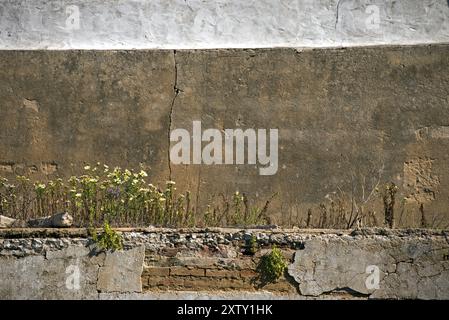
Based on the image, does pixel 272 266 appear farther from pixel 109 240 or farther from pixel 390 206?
pixel 390 206

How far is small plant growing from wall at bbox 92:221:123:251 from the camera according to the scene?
7.68 metres

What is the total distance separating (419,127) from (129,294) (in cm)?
359

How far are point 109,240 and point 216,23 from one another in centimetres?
299

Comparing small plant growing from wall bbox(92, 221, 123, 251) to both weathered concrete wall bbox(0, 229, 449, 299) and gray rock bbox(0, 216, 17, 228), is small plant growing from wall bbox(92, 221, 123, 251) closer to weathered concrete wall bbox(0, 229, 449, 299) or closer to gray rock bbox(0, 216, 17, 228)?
weathered concrete wall bbox(0, 229, 449, 299)

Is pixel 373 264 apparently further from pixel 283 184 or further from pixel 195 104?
pixel 195 104

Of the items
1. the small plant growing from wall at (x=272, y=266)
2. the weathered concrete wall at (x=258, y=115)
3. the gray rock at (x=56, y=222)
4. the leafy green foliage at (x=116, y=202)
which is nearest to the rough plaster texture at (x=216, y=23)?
the weathered concrete wall at (x=258, y=115)

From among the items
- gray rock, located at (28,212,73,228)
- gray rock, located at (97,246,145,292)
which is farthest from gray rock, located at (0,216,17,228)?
gray rock, located at (97,246,145,292)

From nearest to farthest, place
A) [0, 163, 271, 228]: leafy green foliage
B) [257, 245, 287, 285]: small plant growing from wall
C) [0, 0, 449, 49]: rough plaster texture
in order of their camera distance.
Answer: [257, 245, 287, 285]: small plant growing from wall
[0, 163, 271, 228]: leafy green foliage
[0, 0, 449, 49]: rough plaster texture

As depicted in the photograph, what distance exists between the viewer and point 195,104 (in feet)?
31.2

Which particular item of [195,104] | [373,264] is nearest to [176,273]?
[373,264]

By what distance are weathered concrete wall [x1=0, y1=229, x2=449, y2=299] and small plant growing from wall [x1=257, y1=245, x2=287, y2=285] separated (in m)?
0.05

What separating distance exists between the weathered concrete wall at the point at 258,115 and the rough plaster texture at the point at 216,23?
5.6 inches

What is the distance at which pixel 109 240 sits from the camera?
7684mm

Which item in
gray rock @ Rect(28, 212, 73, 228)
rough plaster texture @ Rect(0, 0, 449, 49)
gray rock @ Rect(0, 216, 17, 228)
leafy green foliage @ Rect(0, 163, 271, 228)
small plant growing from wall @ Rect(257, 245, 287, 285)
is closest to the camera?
small plant growing from wall @ Rect(257, 245, 287, 285)
